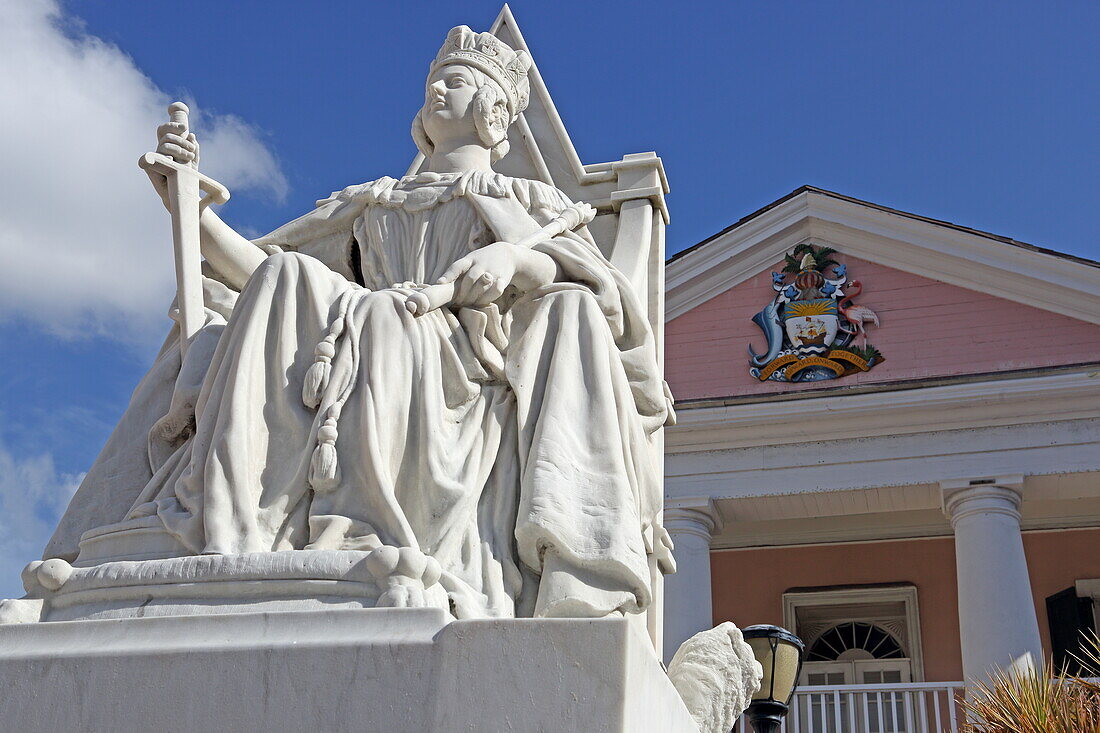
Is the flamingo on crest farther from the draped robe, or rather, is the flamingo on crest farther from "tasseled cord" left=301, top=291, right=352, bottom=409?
"tasseled cord" left=301, top=291, right=352, bottom=409

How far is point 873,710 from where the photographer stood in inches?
549

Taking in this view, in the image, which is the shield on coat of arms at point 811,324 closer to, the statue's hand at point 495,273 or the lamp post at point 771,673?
the lamp post at point 771,673

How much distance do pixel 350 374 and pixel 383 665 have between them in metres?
0.85

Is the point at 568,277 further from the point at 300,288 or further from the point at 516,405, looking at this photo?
the point at 300,288

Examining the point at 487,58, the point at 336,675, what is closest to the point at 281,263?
the point at 336,675

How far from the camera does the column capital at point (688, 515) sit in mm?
13938

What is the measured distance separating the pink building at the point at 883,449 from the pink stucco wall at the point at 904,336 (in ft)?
0.08

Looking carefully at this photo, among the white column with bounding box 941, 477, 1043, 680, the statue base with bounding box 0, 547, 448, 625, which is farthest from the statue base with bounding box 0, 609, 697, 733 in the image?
the white column with bounding box 941, 477, 1043, 680

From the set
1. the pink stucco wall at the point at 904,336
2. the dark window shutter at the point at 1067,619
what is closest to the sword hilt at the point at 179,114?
the pink stucco wall at the point at 904,336

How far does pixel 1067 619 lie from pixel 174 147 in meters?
12.8

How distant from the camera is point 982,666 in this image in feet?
39.5

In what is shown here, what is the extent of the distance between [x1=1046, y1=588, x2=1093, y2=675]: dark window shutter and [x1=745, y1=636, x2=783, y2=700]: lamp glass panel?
28.3 feet

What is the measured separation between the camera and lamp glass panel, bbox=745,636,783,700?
6336 mm

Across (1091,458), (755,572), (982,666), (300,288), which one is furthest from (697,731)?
(755,572)
